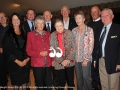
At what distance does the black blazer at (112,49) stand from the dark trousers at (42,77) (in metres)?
1.03

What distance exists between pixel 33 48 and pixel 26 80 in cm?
62

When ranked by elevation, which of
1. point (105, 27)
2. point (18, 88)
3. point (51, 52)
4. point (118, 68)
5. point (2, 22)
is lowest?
point (18, 88)

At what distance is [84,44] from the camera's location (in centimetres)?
231

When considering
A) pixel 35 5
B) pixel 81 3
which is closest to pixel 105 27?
pixel 81 3

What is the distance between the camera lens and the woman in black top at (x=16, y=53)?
221 centimetres

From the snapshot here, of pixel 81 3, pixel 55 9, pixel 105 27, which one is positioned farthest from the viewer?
pixel 55 9

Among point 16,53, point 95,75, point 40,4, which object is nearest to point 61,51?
point 16,53

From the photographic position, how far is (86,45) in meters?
2.30

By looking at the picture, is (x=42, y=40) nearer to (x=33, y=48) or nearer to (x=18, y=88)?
(x=33, y=48)

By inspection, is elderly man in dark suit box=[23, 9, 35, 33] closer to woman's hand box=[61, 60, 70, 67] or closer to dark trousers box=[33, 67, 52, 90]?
dark trousers box=[33, 67, 52, 90]

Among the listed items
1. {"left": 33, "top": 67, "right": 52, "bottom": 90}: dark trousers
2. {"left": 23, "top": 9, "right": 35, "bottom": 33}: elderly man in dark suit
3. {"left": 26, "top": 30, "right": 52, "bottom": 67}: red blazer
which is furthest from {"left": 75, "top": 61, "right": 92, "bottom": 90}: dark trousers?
{"left": 23, "top": 9, "right": 35, "bottom": 33}: elderly man in dark suit

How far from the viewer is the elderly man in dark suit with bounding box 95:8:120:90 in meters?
2.12

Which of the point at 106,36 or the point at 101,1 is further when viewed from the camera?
the point at 101,1

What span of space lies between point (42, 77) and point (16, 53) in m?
0.61
